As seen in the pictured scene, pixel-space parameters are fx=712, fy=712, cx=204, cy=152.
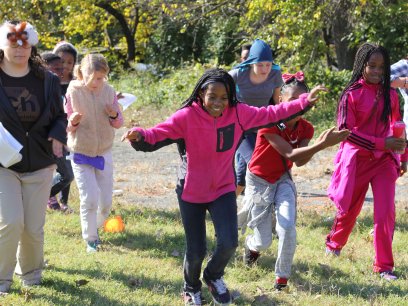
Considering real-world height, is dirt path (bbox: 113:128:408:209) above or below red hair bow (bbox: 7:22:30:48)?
below

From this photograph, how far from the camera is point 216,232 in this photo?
5.12 m

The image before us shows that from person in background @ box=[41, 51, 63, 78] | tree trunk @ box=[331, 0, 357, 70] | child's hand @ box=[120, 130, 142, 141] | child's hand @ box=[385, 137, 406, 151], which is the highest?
tree trunk @ box=[331, 0, 357, 70]

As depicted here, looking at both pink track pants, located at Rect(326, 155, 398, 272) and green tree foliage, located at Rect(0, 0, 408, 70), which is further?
green tree foliage, located at Rect(0, 0, 408, 70)

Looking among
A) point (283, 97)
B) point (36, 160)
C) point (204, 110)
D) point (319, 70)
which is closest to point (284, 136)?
point (283, 97)

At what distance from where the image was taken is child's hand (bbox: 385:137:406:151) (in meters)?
5.85

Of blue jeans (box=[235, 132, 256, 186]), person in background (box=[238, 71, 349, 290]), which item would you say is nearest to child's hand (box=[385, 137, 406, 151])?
person in background (box=[238, 71, 349, 290])

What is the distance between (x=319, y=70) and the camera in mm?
16531

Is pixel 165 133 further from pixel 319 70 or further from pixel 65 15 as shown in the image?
pixel 65 15

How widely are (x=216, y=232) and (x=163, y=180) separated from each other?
232 inches

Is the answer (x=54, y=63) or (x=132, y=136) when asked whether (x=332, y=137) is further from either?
(x=54, y=63)

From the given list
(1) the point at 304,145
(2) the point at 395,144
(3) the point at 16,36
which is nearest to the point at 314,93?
(1) the point at 304,145

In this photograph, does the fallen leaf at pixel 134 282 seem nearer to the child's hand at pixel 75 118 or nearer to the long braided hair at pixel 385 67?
the child's hand at pixel 75 118

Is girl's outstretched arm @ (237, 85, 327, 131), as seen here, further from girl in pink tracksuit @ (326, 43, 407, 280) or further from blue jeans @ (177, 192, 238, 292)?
girl in pink tracksuit @ (326, 43, 407, 280)

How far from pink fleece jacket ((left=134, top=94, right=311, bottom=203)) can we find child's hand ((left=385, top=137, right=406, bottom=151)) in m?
1.11
